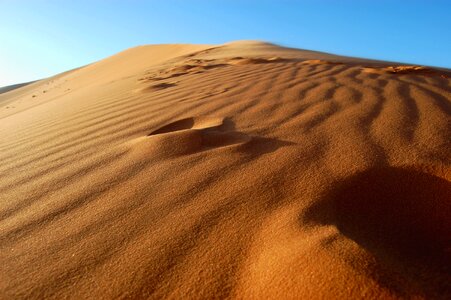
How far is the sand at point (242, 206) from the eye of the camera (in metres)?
0.93

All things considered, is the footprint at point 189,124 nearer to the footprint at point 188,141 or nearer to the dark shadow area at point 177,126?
the dark shadow area at point 177,126

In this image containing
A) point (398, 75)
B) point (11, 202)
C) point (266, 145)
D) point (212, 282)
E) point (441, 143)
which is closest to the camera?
point (212, 282)

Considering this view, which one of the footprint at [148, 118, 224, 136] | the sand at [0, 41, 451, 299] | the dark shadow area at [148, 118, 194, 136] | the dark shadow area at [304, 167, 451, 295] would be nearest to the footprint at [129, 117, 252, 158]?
the sand at [0, 41, 451, 299]

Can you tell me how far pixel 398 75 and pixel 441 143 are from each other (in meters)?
2.17

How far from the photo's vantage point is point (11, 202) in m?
1.56

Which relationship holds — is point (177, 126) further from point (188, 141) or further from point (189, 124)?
point (188, 141)

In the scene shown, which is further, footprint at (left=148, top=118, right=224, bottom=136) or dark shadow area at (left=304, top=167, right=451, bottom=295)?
footprint at (left=148, top=118, right=224, bottom=136)

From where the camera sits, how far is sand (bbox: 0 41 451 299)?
0.93m

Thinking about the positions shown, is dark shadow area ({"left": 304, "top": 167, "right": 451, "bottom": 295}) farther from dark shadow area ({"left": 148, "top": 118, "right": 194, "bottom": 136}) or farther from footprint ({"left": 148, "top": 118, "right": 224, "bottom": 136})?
dark shadow area ({"left": 148, "top": 118, "right": 194, "bottom": 136})

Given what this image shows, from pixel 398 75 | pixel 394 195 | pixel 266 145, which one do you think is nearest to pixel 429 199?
pixel 394 195

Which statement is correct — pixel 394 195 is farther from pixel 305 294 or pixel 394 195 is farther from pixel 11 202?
pixel 11 202

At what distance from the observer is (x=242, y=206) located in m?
1.28

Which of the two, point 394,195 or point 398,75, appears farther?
point 398,75

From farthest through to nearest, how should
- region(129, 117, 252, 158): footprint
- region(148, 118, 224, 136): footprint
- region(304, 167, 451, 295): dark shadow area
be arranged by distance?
region(148, 118, 224, 136): footprint
region(129, 117, 252, 158): footprint
region(304, 167, 451, 295): dark shadow area
